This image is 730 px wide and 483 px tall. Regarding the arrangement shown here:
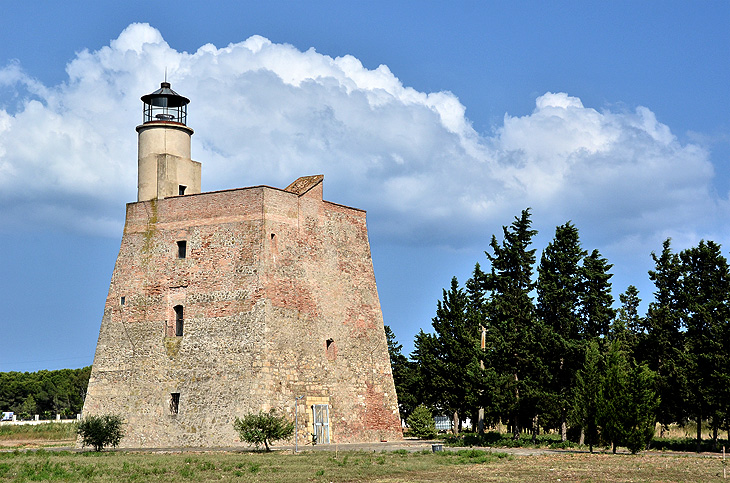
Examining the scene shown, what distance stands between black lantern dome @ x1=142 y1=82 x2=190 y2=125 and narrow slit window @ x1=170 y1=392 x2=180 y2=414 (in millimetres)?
13612

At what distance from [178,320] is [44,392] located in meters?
66.6

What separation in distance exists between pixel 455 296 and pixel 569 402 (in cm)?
1177

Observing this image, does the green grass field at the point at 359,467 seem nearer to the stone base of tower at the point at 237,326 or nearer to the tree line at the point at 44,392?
the stone base of tower at the point at 237,326

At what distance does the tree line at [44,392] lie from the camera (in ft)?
306

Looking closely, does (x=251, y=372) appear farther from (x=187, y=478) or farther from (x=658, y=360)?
(x=658, y=360)

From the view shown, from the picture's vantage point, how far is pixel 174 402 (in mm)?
38500

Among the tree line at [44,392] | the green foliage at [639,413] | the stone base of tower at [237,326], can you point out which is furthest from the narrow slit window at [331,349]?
the tree line at [44,392]

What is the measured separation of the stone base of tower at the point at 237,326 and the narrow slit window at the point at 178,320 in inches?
1.8

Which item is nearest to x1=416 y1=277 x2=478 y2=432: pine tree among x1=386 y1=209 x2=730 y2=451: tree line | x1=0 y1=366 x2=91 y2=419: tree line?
x1=386 y1=209 x2=730 y2=451: tree line

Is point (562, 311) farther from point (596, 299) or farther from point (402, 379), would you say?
point (402, 379)

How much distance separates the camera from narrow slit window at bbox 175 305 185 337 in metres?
39.5

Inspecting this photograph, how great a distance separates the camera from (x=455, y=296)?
49031mm

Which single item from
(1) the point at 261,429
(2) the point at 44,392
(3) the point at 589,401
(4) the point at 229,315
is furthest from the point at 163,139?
(2) the point at 44,392

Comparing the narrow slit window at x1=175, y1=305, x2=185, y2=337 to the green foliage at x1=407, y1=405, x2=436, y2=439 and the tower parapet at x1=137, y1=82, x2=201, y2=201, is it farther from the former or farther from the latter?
the green foliage at x1=407, y1=405, x2=436, y2=439
